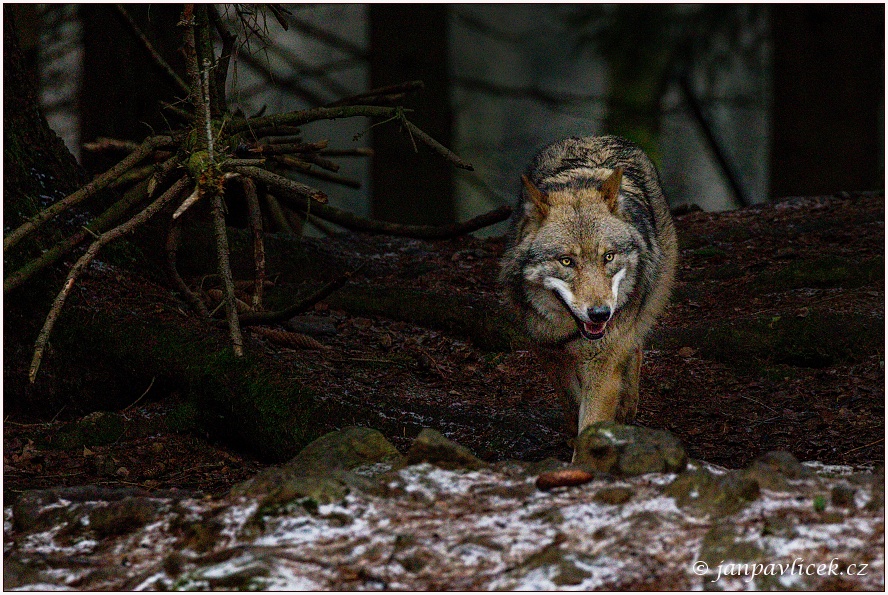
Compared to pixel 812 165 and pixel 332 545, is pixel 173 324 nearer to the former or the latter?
pixel 332 545

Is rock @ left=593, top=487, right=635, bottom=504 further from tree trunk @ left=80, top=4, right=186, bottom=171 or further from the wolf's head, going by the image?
tree trunk @ left=80, top=4, right=186, bottom=171

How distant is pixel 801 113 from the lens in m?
12.8

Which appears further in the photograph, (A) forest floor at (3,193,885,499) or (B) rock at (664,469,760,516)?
(A) forest floor at (3,193,885,499)

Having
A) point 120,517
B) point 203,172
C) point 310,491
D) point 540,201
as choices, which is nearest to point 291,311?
point 203,172

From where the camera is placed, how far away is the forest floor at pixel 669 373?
227 inches

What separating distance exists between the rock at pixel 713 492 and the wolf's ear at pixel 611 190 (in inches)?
92.6

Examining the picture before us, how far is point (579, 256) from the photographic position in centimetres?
536

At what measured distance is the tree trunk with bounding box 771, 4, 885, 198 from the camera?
492 inches

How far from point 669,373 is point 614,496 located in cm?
360

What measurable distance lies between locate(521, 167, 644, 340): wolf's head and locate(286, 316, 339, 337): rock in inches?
85.7

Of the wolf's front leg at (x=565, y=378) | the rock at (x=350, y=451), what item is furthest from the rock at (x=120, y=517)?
the wolf's front leg at (x=565, y=378)

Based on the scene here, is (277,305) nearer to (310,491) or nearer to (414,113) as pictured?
(310,491)

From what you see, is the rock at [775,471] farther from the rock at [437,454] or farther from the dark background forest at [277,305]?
the dark background forest at [277,305]

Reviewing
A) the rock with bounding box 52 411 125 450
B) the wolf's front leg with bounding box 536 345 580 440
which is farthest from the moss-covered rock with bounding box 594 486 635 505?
the rock with bounding box 52 411 125 450
